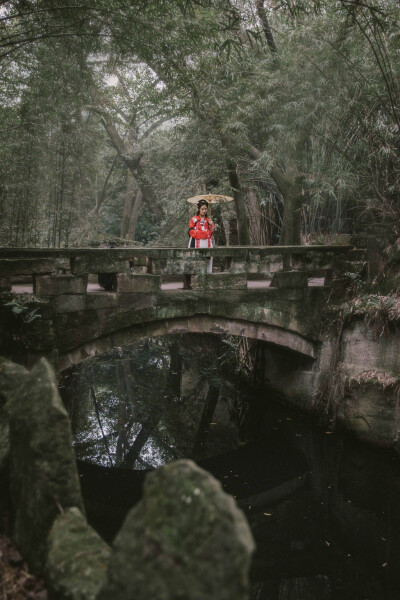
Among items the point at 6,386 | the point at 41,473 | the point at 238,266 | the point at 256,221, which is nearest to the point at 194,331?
the point at 238,266

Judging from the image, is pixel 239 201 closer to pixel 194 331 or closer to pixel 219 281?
pixel 219 281

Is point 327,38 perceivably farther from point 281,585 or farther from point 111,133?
point 111,133

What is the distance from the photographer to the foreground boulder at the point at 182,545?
1562 millimetres

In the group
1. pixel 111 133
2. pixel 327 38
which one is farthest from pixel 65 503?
pixel 111 133

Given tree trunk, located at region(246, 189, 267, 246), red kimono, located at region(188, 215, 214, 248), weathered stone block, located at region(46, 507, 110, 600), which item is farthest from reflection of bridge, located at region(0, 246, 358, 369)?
tree trunk, located at region(246, 189, 267, 246)

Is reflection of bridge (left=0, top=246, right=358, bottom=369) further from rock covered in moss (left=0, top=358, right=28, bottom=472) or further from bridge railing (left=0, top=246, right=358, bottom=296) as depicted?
rock covered in moss (left=0, top=358, right=28, bottom=472)

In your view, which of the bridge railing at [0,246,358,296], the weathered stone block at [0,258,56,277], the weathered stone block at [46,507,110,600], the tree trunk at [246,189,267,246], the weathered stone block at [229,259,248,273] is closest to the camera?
the weathered stone block at [46,507,110,600]

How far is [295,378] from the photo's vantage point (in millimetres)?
8781

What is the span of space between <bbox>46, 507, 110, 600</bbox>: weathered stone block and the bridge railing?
3571 millimetres

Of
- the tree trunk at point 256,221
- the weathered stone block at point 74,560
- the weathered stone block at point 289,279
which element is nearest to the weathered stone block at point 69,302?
the weathered stone block at point 289,279

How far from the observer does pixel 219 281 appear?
700 centimetres

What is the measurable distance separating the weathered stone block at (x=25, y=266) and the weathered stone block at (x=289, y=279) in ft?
11.2

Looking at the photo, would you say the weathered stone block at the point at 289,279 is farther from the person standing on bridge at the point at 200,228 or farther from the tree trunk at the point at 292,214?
the tree trunk at the point at 292,214

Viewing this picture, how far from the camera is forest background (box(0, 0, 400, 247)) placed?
6543 mm
